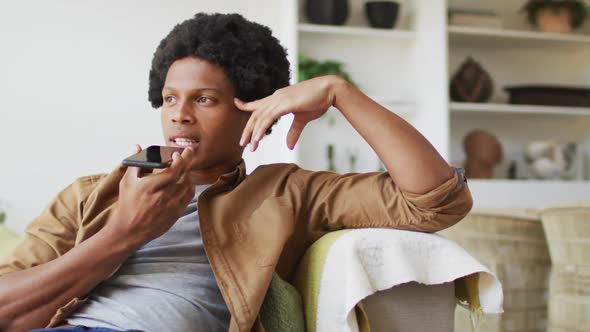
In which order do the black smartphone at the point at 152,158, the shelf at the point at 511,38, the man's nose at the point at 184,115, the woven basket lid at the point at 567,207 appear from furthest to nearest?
the shelf at the point at 511,38
the woven basket lid at the point at 567,207
the man's nose at the point at 184,115
the black smartphone at the point at 152,158

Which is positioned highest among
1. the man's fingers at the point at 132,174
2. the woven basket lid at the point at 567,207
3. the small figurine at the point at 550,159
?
the man's fingers at the point at 132,174

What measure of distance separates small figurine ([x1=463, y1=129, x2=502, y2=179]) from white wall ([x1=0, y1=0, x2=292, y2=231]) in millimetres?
1238

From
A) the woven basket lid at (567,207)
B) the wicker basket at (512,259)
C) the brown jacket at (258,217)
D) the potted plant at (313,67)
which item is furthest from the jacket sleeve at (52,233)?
the potted plant at (313,67)

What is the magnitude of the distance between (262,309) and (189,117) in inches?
14.9

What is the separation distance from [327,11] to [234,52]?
7.63ft

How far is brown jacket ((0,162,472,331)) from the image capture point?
1209 millimetres

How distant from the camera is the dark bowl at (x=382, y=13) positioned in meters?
3.74

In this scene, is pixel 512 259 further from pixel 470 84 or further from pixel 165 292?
pixel 165 292

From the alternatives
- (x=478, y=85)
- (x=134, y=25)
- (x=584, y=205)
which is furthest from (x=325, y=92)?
(x=478, y=85)

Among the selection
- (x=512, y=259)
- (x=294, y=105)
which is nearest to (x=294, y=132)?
(x=294, y=105)

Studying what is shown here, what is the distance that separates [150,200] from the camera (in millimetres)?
1121

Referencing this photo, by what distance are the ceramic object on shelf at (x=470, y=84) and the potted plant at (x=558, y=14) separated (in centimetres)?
48

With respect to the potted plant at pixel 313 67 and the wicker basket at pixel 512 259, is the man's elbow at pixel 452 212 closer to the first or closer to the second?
the wicker basket at pixel 512 259

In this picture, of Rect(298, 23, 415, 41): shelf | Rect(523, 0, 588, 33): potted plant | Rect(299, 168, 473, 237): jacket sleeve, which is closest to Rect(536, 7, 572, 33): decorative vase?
Rect(523, 0, 588, 33): potted plant
